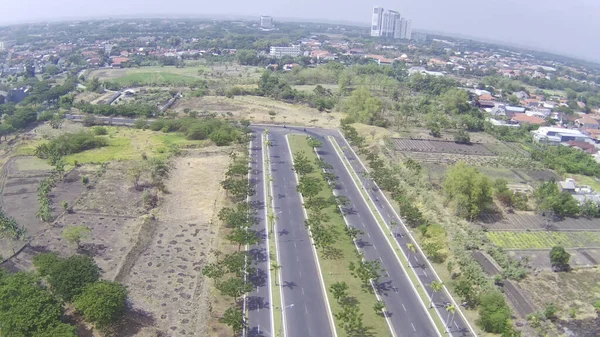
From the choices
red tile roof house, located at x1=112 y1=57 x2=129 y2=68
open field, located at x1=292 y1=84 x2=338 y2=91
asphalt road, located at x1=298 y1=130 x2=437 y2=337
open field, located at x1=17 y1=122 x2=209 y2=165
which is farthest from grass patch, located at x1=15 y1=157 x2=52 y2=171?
red tile roof house, located at x1=112 y1=57 x2=129 y2=68

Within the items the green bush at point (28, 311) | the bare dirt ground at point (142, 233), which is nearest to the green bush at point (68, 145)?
the bare dirt ground at point (142, 233)

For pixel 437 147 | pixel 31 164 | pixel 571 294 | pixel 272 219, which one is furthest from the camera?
pixel 437 147

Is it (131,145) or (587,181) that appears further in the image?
(131,145)

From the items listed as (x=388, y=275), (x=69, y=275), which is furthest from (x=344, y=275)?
(x=69, y=275)

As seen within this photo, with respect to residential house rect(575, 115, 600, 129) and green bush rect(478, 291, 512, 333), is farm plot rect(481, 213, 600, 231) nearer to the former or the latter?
green bush rect(478, 291, 512, 333)

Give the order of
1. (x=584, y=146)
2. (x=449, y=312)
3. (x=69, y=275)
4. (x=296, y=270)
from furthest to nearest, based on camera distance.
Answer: (x=584, y=146)
(x=296, y=270)
(x=449, y=312)
(x=69, y=275)

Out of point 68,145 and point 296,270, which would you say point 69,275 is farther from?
point 68,145

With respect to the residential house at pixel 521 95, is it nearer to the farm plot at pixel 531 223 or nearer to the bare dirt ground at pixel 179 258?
the farm plot at pixel 531 223
